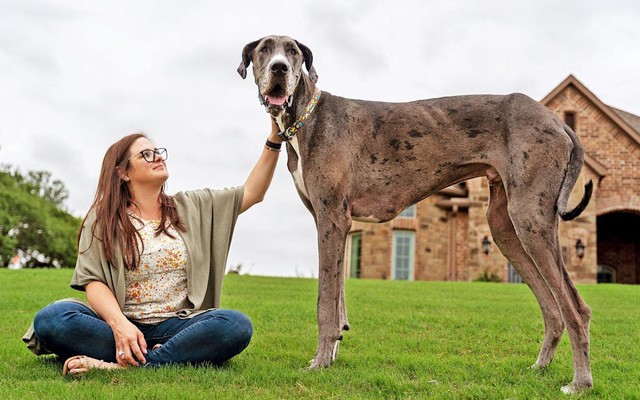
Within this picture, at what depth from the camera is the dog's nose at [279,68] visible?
466cm

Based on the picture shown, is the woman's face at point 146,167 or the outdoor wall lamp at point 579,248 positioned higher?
the outdoor wall lamp at point 579,248

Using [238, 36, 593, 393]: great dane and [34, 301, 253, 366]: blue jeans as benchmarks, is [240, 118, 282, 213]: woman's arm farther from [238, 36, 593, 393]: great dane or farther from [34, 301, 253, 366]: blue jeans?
[34, 301, 253, 366]: blue jeans

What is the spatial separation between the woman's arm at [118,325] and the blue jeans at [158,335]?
0.37ft

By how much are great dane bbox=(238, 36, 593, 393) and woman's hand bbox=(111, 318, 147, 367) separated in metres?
1.26

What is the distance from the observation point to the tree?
39.9 meters

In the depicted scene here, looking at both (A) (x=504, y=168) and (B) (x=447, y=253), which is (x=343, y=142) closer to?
(A) (x=504, y=168)

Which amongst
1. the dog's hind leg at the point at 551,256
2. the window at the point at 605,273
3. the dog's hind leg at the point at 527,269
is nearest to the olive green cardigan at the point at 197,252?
the dog's hind leg at the point at 527,269

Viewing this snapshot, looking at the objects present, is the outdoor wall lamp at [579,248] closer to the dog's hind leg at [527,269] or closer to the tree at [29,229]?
the dog's hind leg at [527,269]

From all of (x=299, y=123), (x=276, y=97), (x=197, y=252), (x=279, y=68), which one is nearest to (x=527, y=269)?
(x=299, y=123)

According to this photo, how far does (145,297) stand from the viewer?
5.02 metres

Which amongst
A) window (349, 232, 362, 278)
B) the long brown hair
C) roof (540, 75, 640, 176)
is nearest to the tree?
window (349, 232, 362, 278)

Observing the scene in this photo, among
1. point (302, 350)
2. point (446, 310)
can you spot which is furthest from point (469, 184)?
point (302, 350)

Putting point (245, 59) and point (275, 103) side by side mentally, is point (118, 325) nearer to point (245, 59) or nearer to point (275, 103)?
point (275, 103)

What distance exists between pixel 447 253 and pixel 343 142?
21.8 metres
